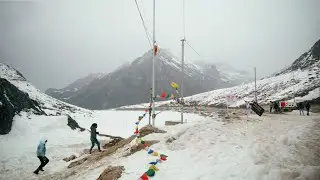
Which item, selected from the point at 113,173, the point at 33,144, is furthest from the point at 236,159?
the point at 33,144

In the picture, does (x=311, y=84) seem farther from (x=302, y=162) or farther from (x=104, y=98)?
(x=104, y=98)

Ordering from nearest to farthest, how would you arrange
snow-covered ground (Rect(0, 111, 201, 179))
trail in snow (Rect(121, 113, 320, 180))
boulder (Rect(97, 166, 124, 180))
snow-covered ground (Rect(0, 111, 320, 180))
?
trail in snow (Rect(121, 113, 320, 180))
snow-covered ground (Rect(0, 111, 320, 180))
boulder (Rect(97, 166, 124, 180))
snow-covered ground (Rect(0, 111, 201, 179))

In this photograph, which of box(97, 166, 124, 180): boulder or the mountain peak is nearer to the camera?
box(97, 166, 124, 180): boulder

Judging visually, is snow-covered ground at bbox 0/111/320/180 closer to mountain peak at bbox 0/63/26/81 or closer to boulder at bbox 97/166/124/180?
boulder at bbox 97/166/124/180

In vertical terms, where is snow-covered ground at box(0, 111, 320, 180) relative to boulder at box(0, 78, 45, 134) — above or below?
below

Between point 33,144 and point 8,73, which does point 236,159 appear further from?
point 8,73

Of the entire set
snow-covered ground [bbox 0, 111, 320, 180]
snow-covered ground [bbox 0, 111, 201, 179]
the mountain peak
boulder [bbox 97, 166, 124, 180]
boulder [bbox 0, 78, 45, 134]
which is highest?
the mountain peak

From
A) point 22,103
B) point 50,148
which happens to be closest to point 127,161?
point 50,148

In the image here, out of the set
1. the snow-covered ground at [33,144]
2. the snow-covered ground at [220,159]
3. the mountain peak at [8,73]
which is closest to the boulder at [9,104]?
the snow-covered ground at [33,144]

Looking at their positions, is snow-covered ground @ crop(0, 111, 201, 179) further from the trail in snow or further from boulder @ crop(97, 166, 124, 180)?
the trail in snow

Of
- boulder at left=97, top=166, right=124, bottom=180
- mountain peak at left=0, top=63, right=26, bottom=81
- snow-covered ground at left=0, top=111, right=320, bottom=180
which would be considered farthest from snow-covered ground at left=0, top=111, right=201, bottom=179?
mountain peak at left=0, top=63, right=26, bottom=81

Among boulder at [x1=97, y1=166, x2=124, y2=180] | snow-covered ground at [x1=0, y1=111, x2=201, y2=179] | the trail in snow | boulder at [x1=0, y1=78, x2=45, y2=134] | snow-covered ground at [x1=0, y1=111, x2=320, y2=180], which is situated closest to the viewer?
the trail in snow

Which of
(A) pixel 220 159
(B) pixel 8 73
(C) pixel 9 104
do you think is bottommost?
(A) pixel 220 159

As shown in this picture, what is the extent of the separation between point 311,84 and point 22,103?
6116 centimetres
